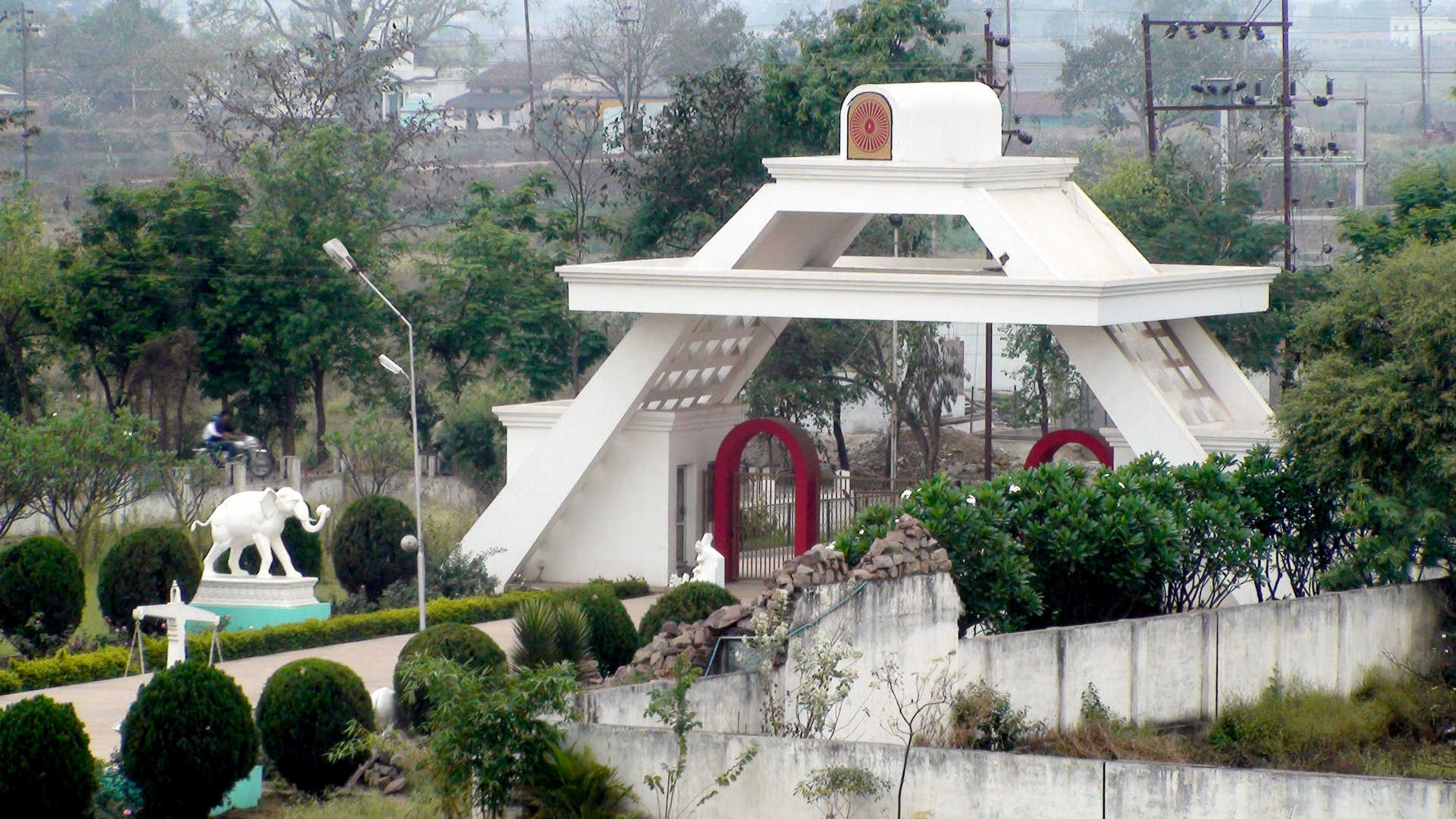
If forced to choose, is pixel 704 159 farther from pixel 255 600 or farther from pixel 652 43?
pixel 652 43

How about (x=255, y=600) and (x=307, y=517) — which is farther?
(x=307, y=517)

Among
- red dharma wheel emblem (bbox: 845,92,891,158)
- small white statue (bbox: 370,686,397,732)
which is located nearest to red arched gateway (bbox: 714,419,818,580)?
red dharma wheel emblem (bbox: 845,92,891,158)

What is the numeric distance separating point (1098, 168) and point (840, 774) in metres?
61.5

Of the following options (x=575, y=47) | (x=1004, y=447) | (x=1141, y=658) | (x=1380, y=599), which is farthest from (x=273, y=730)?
(x=575, y=47)

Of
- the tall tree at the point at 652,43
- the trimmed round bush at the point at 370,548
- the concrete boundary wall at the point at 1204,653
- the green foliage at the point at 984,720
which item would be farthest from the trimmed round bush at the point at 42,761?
the tall tree at the point at 652,43

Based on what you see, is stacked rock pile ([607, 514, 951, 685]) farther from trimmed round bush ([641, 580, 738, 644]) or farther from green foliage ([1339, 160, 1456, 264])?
green foliage ([1339, 160, 1456, 264])

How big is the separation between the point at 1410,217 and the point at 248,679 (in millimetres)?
17153

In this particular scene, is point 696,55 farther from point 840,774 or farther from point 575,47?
point 840,774

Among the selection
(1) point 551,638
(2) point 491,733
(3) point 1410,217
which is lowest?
A: (2) point 491,733

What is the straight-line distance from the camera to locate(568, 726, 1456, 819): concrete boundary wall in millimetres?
14094

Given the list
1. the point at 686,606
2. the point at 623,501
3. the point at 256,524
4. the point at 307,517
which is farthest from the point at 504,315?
the point at 686,606

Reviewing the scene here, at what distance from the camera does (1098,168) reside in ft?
244

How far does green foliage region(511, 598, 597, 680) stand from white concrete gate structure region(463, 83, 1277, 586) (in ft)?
24.2

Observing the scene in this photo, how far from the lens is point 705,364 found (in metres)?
29.8
